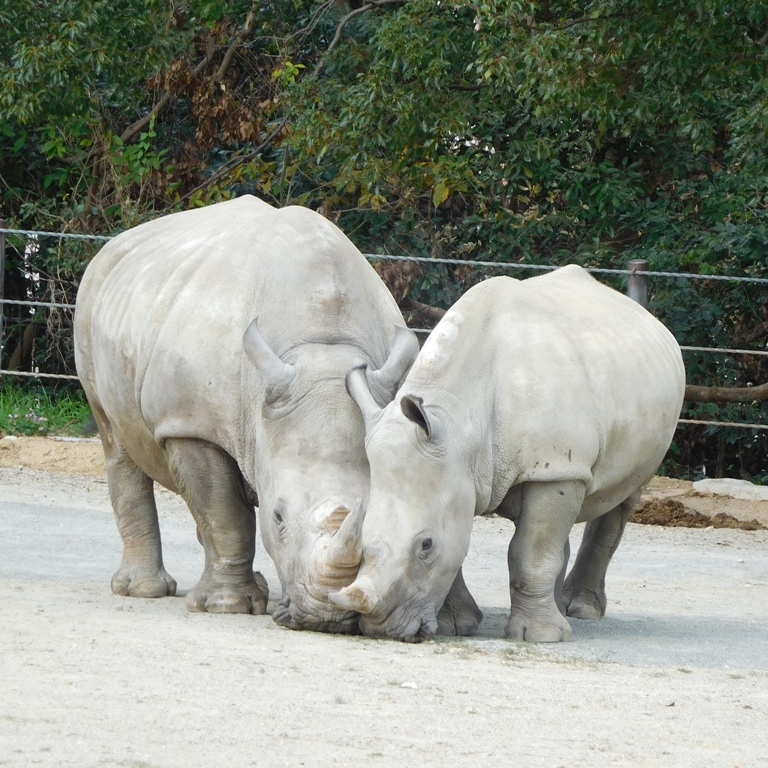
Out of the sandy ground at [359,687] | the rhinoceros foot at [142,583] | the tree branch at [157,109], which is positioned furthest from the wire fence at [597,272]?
the rhinoceros foot at [142,583]

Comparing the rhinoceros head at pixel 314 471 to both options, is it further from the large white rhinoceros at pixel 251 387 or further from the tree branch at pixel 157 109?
the tree branch at pixel 157 109

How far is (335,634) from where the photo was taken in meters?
6.21

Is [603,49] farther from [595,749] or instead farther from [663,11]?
[595,749]

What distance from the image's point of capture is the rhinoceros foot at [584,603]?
7648 mm

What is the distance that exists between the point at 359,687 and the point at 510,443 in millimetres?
1633

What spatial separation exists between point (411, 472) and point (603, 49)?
622 cm

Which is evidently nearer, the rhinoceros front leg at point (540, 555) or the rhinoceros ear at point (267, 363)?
the rhinoceros ear at point (267, 363)

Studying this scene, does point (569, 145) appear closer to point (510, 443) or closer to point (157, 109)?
point (157, 109)

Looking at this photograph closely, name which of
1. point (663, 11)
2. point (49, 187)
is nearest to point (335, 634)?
point (663, 11)

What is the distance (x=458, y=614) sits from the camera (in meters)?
6.83

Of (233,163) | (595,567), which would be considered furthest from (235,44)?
(595,567)

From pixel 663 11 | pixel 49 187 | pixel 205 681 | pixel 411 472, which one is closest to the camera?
pixel 205 681

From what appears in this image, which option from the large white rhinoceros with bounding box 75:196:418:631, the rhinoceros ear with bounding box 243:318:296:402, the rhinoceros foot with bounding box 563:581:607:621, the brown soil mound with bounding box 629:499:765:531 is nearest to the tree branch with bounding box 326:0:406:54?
the brown soil mound with bounding box 629:499:765:531

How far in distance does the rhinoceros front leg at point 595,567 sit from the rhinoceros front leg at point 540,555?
0.96m
